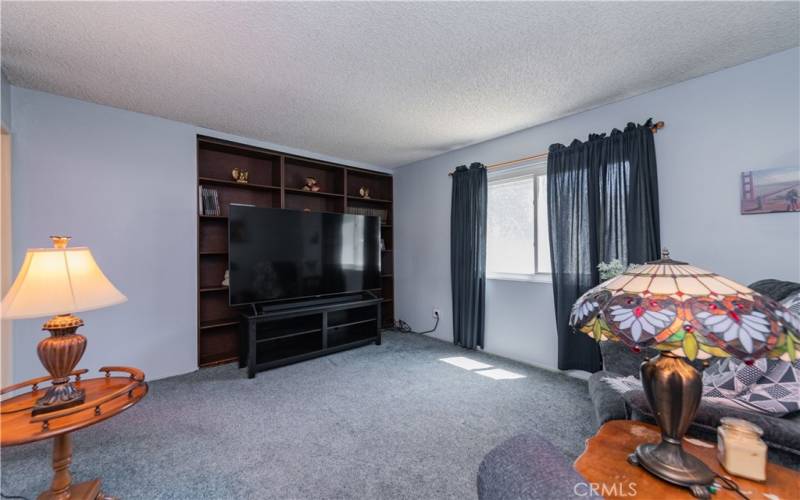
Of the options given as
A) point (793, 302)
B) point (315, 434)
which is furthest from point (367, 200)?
point (793, 302)

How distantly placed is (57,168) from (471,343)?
13.4 ft

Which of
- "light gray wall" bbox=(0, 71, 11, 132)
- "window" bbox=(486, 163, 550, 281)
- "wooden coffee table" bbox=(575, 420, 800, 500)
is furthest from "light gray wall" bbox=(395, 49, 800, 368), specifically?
"light gray wall" bbox=(0, 71, 11, 132)

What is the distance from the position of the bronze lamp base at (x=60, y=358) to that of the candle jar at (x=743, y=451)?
92.3 inches

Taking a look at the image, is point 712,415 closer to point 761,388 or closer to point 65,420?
point 761,388

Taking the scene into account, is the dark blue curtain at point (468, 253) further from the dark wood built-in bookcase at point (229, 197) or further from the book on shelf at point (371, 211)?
the dark wood built-in bookcase at point (229, 197)

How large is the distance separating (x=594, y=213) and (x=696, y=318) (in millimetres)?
2202

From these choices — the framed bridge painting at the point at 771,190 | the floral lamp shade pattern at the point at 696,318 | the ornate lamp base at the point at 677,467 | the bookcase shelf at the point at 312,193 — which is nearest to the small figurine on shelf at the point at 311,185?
the bookcase shelf at the point at 312,193

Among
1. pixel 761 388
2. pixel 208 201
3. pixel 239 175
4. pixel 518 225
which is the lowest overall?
pixel 761 388

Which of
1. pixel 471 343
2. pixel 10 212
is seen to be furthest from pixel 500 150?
pixel 10 212

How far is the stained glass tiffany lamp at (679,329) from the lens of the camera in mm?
653

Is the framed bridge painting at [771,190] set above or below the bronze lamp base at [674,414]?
above

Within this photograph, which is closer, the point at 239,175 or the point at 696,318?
the point at 696,318

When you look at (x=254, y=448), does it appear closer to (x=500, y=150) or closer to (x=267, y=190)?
(x=267, y=190)

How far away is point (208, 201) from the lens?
3.14 metres
